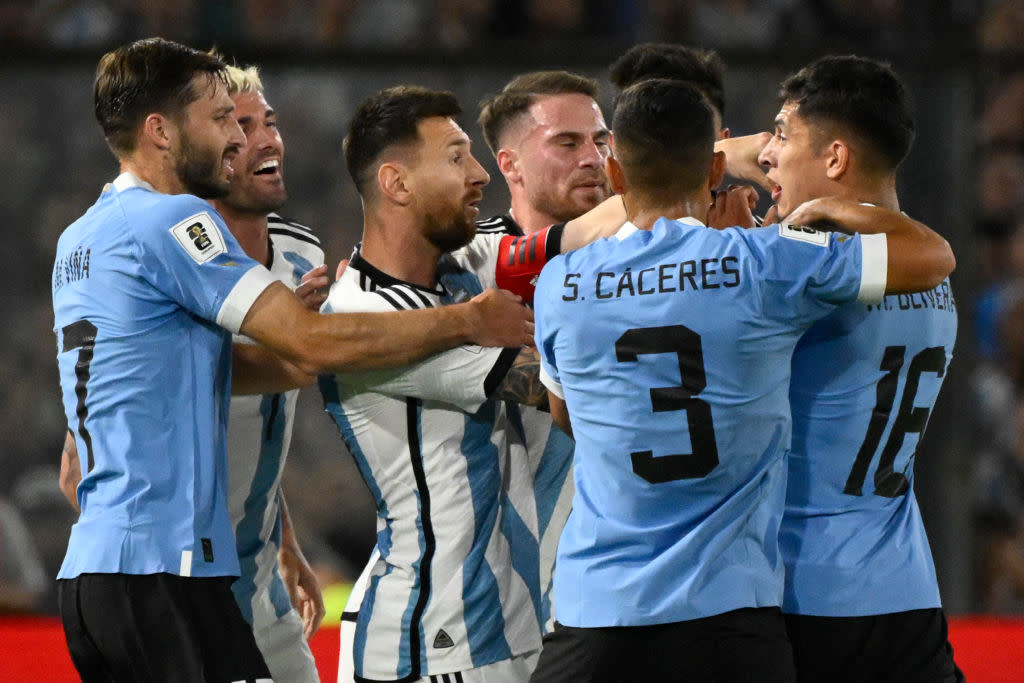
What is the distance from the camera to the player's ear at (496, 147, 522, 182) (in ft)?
13.0

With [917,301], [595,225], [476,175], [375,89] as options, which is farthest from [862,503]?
[375,89]

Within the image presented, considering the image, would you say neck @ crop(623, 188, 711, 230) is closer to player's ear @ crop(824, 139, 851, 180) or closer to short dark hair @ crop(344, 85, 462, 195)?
player's ear @ crop(824, 139, 851, 180)

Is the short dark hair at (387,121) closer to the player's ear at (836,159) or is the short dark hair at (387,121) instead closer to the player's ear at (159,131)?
the player's ear at (159,131)

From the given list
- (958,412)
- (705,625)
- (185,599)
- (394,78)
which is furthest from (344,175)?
(705,625)

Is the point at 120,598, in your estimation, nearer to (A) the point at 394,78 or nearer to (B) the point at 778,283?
→ (B) the point at 778,283

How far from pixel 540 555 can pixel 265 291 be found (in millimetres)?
1017

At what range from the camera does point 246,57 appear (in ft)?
21.7

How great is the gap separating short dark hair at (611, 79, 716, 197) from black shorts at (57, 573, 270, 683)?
50.1 inches

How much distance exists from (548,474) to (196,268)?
1.08 meters

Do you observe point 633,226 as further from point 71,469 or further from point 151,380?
point 71,469

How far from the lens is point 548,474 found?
346 cm

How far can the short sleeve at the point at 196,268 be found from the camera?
292 cm

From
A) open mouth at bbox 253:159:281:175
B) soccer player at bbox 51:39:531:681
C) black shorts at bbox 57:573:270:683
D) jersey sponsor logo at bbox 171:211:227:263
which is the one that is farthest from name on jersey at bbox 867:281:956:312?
open mouth at bbox 253:159:281:175

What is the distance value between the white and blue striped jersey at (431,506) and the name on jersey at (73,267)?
1.88 ft
